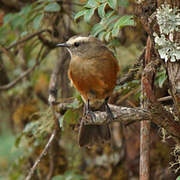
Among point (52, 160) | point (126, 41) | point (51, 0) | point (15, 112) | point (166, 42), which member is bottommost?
point (52, 160)

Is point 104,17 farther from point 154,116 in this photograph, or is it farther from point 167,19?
point 154,116

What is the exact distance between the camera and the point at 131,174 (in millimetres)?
3740

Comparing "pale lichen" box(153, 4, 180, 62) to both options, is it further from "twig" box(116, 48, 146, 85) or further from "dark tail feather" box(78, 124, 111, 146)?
"dark tail feather" box(78, 124, 111, 146)

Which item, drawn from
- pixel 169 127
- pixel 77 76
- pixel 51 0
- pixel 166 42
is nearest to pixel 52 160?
pixel 77 76

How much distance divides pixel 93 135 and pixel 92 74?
0.51 metres

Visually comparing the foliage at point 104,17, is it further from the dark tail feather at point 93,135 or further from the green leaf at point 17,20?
the green leaf at point 17,20

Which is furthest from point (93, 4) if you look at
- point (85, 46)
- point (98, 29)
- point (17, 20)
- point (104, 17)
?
point (17, 20)

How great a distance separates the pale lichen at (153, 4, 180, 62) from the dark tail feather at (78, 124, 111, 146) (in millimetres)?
1004

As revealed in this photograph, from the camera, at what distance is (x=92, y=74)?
2.56 metres

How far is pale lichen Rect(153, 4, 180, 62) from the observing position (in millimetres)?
1911

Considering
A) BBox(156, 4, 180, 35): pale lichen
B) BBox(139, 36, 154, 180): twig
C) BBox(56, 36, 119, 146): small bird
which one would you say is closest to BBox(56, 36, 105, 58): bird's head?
BBox(56, 36, 119, 146): small bird

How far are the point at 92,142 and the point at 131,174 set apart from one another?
1.14 metres

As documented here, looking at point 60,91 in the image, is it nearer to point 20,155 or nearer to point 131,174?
point 20,155

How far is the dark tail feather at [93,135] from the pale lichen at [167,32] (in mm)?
1004
